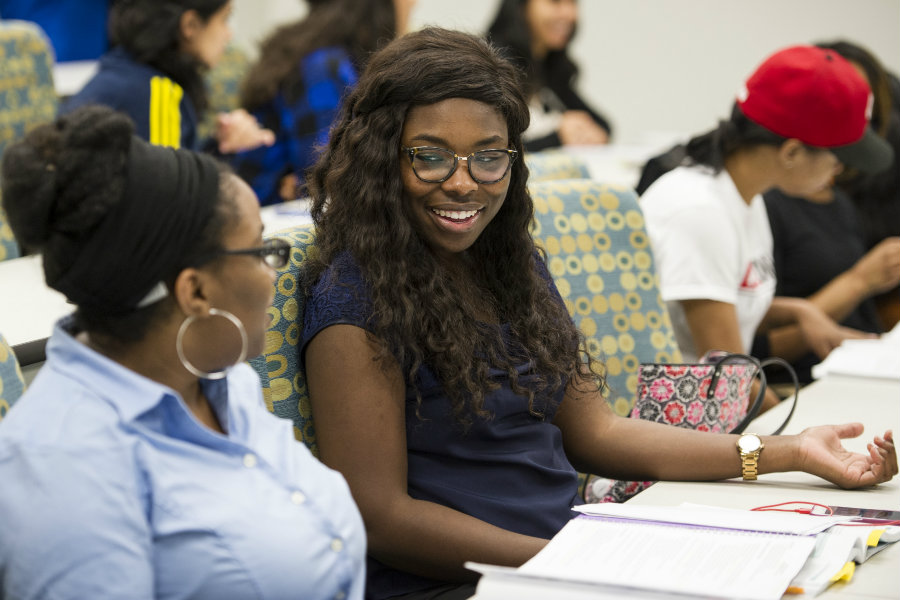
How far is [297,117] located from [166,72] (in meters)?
0.42

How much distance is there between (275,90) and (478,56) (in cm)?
201

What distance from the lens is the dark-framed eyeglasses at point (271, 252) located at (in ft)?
3.82

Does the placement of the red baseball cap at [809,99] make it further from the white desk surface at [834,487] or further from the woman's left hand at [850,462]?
the woman's left hand at [850,462]

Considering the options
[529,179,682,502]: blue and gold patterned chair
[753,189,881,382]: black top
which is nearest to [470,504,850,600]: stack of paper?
[529,179,682,502]: blue and gold patterned chair

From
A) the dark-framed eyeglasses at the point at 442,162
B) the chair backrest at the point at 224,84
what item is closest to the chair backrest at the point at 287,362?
the dark-framed eyeglasses at the point at 442,162

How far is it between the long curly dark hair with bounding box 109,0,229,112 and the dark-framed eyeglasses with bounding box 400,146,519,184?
1964 mm

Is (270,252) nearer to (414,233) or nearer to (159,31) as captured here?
(414,233)

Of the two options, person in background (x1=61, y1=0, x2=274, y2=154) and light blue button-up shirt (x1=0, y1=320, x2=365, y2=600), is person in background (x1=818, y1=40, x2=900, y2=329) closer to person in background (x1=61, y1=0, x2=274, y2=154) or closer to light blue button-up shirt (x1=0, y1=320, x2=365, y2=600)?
person in background (x1=61, y1=0, x2=274, y2=154)

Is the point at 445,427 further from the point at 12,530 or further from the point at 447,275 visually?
the point at 12,530

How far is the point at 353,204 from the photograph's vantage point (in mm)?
1569

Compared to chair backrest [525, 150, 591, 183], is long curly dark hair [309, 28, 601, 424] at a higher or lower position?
higher

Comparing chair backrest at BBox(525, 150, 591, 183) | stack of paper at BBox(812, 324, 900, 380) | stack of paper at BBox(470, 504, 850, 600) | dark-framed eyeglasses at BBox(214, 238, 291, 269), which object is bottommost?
stack of paper at BBox(812, 324, 900, 380)

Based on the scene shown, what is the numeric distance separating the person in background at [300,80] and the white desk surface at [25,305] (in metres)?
1.17

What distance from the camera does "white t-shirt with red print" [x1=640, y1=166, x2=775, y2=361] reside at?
235 cm
